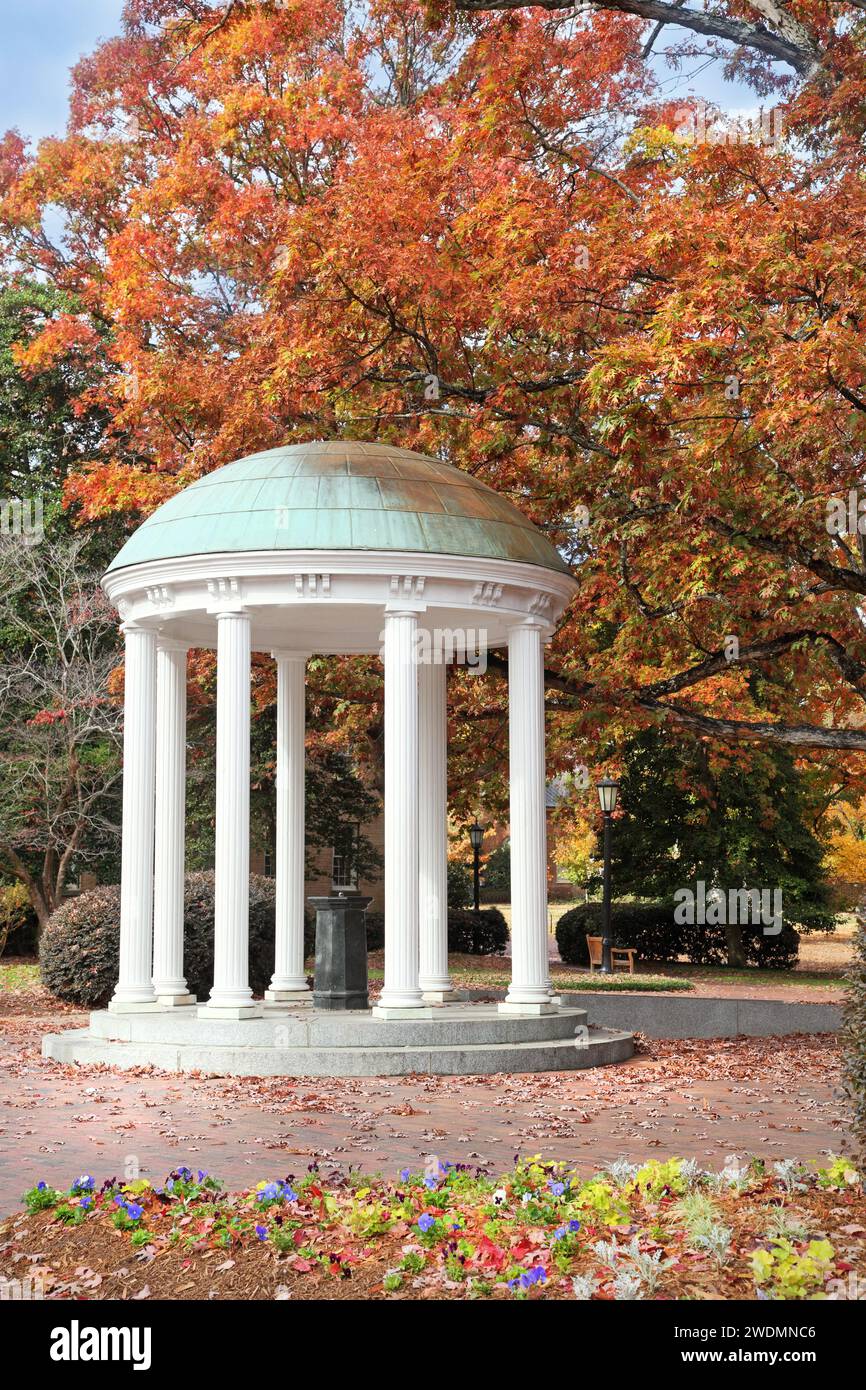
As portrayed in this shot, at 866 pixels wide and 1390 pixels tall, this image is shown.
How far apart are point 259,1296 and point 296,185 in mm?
27037

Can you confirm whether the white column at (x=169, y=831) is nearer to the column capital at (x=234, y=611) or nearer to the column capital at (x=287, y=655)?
the column capital at (x=287, y=655)

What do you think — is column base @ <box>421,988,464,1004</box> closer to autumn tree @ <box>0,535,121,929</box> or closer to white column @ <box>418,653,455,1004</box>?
white column @ <box>418,653,455,1004</box>

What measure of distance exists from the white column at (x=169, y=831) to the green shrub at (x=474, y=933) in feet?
68.5

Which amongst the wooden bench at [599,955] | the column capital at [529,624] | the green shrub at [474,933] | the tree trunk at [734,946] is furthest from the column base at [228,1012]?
the tree trunk at [734,946]

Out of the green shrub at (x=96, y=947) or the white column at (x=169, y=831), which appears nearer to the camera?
the white column at (x=169, y=831)

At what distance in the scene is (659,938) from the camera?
4128 cm

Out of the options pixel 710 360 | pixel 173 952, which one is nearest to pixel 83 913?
pixel 173 952

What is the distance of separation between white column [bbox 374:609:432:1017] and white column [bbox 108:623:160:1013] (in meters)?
3.36

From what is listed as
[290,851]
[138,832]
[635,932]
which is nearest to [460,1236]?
[138,832]

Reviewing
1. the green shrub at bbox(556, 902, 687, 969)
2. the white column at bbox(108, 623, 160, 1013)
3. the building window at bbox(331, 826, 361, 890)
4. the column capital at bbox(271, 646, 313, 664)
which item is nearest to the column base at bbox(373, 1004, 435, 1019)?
the white column at bbox(108, 623, 160, 1013)

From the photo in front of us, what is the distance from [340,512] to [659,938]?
89.7ft

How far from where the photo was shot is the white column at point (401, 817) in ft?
53.9

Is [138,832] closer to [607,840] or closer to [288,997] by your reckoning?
[288,997]

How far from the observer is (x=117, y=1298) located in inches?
279
